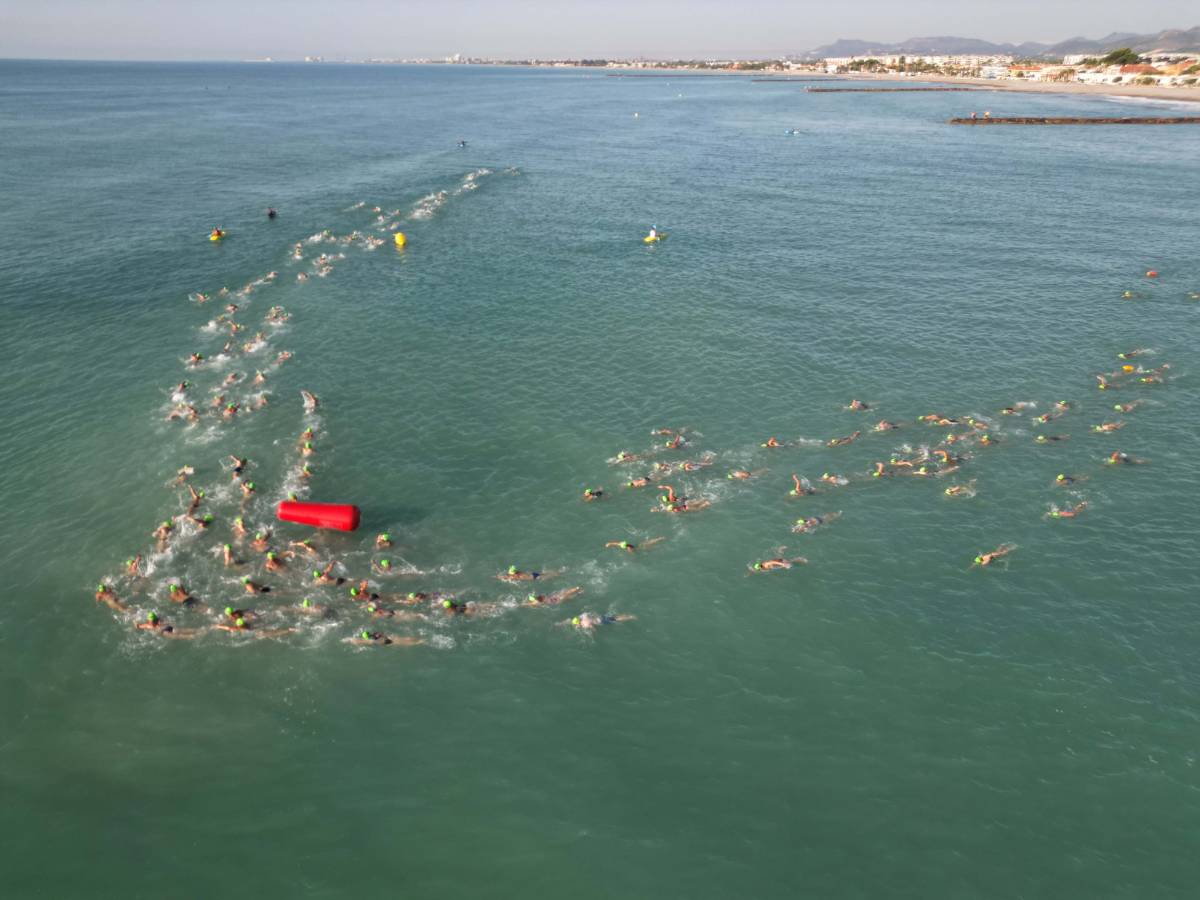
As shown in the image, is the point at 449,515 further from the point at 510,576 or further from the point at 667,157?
the point at 667,157

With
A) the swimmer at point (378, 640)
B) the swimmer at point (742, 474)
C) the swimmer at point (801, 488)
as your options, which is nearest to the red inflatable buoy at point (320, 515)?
the swimmer at point (378, 640)

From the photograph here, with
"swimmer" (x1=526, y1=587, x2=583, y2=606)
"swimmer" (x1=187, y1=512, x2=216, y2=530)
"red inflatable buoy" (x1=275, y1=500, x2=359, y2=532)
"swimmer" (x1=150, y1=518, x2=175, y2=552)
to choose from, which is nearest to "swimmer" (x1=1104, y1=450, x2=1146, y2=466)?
"swimmer" (x1=526, y1=587, x2=583, y2=606)

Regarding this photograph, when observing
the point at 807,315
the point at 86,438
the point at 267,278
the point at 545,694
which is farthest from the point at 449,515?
the point at 267,278

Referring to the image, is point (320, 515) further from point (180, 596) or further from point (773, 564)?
point (773, 564)

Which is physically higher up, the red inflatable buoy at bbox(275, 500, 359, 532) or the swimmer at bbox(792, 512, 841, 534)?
the red inflatable buoy at bbox(275, 500, 359, 532)

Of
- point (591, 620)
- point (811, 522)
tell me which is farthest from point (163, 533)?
point (811, 522)

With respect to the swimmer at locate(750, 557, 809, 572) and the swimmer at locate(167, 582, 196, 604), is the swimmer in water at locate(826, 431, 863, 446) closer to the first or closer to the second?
the swimmer at locate(750, 557, 809, 572)

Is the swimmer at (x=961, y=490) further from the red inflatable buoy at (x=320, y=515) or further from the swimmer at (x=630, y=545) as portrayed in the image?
the red inflatable buoy at (x=320, y=515)
